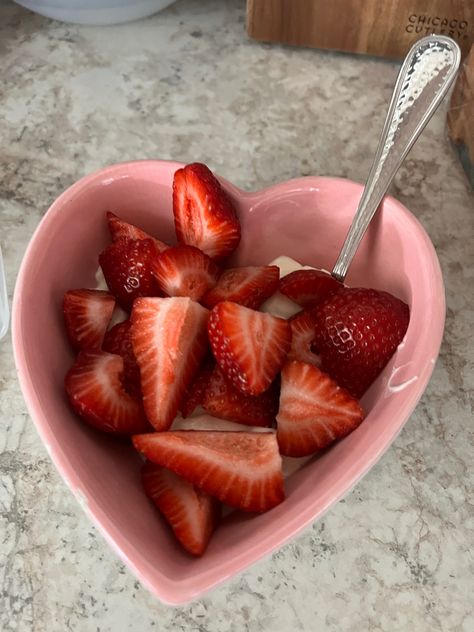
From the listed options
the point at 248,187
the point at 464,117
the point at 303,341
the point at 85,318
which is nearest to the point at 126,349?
the point at 85,318

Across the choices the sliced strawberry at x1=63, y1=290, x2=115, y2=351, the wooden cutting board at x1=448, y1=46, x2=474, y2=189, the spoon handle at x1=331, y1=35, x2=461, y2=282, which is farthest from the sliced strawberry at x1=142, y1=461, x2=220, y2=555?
the wooden cutting board at x1=448, y1=46, x2=474, y2=189

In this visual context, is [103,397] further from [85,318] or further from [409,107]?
[409,107]

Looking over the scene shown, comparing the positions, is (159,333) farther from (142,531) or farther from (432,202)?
(432,202)

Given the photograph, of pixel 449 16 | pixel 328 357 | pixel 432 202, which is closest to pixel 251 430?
pixel 328 357

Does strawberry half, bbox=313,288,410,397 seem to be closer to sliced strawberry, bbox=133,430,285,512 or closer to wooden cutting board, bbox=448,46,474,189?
sliced strawberry, bbox=133,430,285,512

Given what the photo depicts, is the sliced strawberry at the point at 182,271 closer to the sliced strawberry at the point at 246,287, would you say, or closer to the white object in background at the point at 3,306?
the sliced strawberry at the point at 246,287

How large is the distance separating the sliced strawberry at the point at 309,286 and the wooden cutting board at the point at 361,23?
38 centimetres

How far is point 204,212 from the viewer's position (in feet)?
2.12

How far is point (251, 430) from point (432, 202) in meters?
0.38

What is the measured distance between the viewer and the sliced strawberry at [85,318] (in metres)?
0.63

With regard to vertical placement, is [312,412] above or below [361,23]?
below

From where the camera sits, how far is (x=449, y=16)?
863 millimetres

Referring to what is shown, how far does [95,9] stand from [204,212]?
0.43 metres

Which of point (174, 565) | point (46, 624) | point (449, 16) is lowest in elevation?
point (46, 624)
